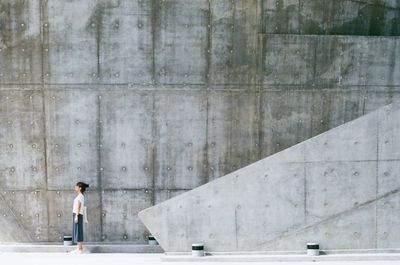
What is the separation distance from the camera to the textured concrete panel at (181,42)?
1379 cm

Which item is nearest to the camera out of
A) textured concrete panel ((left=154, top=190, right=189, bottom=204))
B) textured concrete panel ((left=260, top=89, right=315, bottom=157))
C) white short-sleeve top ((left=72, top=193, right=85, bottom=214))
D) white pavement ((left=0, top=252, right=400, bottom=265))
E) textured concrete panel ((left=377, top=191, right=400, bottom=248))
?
white pavement ((left=0, top=252, right=400, bottom=265))

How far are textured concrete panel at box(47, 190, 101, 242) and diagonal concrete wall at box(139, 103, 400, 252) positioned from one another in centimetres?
146

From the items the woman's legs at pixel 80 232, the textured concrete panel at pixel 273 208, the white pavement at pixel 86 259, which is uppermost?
the textured concrete panel at pixel 273 208

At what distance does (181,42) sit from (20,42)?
357 cm

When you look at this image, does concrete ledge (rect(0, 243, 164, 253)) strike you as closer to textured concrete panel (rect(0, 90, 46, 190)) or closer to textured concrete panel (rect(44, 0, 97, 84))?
textured concrete panel (rect(0, 90, 46, 190))

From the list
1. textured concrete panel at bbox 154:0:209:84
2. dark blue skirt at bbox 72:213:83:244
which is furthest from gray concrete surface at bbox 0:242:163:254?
textured concrete panel at bbox 154:0:209:84

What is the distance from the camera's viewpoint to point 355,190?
43.6 ft

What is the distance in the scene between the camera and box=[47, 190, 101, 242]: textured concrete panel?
14.1m

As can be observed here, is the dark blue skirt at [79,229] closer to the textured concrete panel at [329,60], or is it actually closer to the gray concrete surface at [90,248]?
the gray concrete surface at [90,248]

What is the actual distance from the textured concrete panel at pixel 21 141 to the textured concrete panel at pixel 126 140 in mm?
1429

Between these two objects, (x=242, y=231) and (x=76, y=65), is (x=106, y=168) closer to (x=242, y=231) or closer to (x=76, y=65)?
(x=76, y=65)

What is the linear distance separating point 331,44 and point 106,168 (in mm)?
5732

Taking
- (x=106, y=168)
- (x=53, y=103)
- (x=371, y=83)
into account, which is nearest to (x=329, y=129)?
(x=371, y=83)

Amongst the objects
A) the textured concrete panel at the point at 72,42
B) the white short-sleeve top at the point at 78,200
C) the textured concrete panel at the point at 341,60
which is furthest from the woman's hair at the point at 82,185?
the textured concrete panel at the point at 341,60
